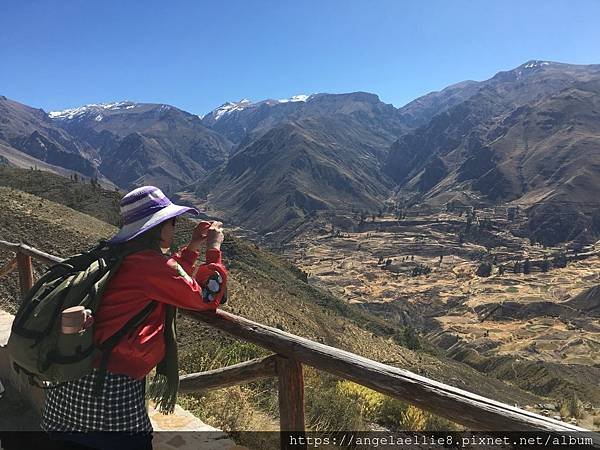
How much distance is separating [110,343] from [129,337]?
11 centimetres

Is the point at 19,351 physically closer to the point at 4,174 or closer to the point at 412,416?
the point at 412,416

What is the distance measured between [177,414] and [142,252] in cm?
221

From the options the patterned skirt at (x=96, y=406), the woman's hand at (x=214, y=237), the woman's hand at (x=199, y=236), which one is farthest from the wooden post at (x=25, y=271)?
the patterned skirt at (x=96, y=406)

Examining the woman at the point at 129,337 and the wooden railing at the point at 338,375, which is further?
the woman at the point at 129,337

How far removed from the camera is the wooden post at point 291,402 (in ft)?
11.7

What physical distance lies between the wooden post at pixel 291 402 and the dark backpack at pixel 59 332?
115cm

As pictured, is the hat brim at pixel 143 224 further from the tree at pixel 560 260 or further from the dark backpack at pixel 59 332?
the tree at pixel 560 260

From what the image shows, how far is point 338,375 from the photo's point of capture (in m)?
3.21

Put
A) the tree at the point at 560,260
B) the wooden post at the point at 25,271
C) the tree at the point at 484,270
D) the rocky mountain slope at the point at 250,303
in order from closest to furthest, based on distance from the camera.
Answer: the wooden post at the point at 25,271
the rocky mountain slope at the point at 250,303
the tree at the point at 484,270
the tree at the point at 560,260

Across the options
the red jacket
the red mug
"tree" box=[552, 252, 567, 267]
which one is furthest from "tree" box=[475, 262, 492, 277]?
the red mug

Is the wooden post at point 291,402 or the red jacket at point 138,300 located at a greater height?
the red jacket at point 138,300

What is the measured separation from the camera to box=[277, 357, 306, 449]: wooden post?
3568 millimetres

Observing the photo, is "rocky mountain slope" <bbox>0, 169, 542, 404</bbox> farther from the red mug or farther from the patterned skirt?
the red mug

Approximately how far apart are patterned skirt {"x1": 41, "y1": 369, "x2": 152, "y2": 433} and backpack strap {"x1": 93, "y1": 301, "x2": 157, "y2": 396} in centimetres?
5
